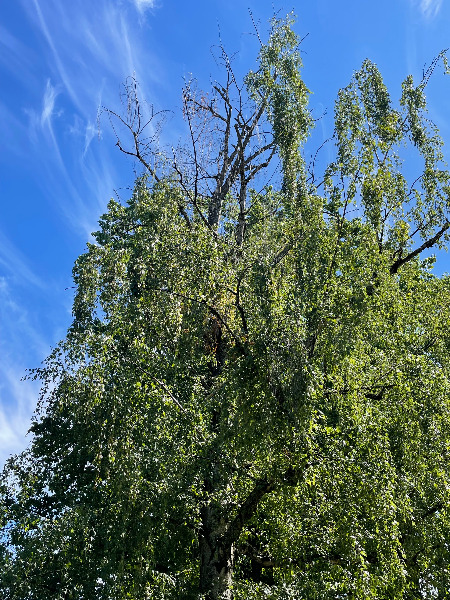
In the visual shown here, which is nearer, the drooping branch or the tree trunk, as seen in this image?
the tree trunk

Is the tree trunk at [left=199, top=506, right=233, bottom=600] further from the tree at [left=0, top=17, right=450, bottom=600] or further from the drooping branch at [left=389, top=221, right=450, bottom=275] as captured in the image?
the drooping branch at [left=389, top=221, right=450, bottom=275]

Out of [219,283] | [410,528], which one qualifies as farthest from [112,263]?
[410,528]

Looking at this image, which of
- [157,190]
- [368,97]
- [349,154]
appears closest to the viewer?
[349,154]

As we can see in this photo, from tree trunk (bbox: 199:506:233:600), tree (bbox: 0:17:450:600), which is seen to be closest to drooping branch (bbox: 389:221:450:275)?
tree (bbox: 0:17:450:600)

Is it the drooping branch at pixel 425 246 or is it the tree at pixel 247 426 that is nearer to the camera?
the tree at pixel 247 426

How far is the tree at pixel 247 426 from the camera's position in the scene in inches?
385

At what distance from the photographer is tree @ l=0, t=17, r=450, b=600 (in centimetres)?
978

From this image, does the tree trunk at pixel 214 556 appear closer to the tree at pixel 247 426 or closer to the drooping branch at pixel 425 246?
the tree at pixel 247 426

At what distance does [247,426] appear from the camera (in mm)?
9539

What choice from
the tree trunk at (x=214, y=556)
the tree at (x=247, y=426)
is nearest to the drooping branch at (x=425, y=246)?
the tree at (x=247, y=426)

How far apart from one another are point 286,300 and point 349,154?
16.6ft

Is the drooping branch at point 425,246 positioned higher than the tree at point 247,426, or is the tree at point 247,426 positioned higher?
the drooping branch at point 425,246

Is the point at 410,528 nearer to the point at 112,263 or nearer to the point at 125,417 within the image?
the point at 125,417

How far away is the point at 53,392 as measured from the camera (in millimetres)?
11281
